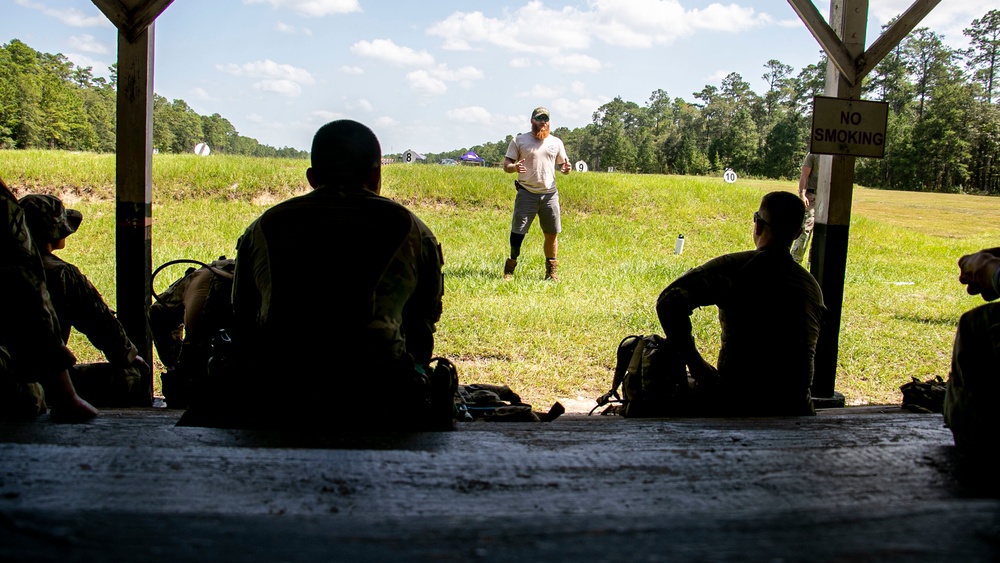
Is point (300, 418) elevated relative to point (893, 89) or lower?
lower

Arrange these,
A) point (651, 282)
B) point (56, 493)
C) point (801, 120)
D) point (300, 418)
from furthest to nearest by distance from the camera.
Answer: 1. point (801, 120)
2. point (651, 282)
3. point (300, 418)
4. point (56, 493)

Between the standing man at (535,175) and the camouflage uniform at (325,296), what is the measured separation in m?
6.29

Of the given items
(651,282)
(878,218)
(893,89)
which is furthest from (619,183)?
(893,89)

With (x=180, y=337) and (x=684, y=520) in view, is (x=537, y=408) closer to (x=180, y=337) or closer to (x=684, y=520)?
(x=180, y=337)

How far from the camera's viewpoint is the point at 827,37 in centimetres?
418

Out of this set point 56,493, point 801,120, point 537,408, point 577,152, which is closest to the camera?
point 56,493

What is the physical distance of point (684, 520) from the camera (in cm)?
104

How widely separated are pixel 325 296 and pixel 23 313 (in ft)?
3.09

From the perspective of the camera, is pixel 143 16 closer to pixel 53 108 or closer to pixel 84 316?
pixel 84 316

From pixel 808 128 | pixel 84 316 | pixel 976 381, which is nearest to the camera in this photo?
pixel 976 381

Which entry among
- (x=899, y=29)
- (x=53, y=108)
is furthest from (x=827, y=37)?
(x=53, y=108)

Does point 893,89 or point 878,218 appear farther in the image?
point 893,89

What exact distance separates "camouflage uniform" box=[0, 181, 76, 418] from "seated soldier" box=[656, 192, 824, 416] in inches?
89.6

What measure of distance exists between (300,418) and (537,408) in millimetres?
2752
